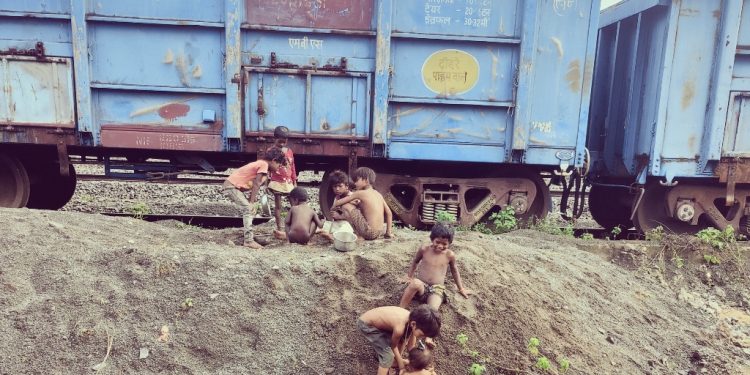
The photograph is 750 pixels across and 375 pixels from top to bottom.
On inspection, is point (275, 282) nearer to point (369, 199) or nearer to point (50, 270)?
point (369, 199)

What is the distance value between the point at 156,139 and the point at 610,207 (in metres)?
6.48

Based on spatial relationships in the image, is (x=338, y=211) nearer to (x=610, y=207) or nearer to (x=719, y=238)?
(x=719, y=238)

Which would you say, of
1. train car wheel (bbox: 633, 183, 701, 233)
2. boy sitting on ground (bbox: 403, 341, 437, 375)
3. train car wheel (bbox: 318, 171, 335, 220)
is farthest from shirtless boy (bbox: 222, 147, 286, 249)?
train car wheel (bbox: 633, 183, 701, 233)

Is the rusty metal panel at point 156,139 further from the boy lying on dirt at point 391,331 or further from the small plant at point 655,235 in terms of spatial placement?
the small plant at point 655,235

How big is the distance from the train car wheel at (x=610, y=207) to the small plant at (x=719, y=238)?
133 centimetres

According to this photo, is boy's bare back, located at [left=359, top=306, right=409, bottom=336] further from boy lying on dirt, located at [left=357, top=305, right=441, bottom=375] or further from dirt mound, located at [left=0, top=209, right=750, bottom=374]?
dirt mound, located at [left=0, top=209, right=750, bottom=374]

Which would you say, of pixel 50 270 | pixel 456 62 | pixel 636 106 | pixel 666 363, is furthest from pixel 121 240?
pixel 636 106

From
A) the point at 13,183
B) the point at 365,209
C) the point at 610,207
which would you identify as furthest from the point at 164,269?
the point at 610,207

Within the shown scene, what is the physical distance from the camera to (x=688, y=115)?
19.4 feet

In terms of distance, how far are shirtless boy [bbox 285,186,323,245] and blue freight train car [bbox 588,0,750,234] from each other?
13.8ft

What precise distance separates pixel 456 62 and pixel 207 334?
411 centimetres

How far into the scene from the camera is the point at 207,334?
3.47 metres

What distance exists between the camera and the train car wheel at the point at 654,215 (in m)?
6.46

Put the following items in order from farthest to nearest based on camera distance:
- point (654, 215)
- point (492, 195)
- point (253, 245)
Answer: point (654, 215)
point (492, 195)
point (253, 245)
